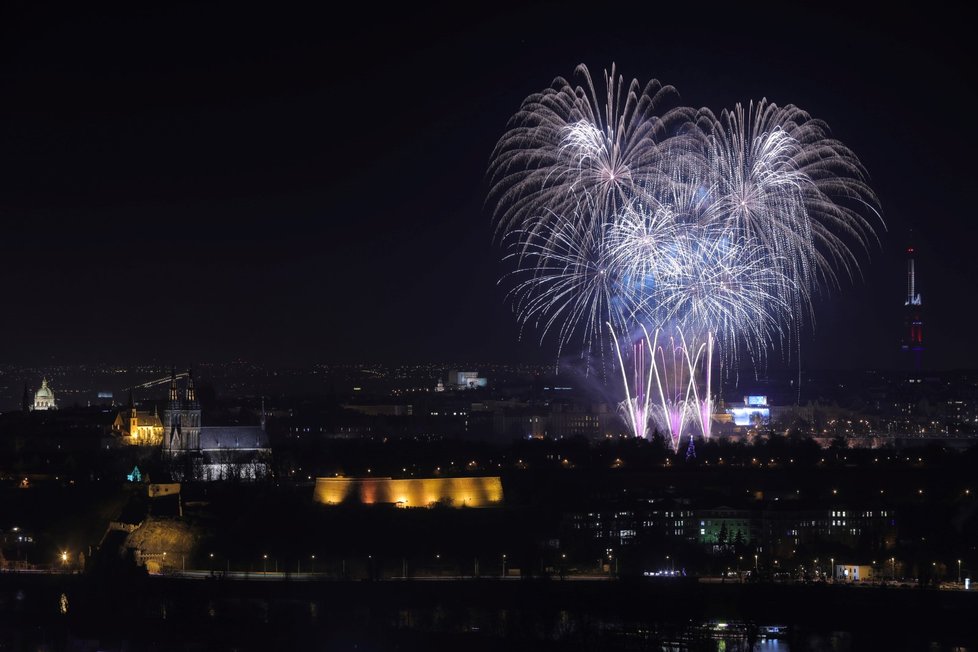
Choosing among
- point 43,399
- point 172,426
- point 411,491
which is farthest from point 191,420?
point 43,399

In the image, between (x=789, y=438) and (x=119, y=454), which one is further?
(x=789, y=438)

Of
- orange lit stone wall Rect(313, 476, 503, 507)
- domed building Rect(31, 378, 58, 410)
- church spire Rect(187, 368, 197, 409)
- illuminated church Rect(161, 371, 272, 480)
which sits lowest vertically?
orange lit stone wall Rect(313, 476, 503, 507)

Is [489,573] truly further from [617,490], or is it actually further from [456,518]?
[617,490]

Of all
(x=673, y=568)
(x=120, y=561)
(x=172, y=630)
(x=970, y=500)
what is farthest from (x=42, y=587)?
(x=970, y=500)

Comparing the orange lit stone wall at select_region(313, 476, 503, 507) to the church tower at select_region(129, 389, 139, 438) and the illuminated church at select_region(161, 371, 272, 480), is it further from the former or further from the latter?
the church tower at select_region(129, 389, 139, 438)

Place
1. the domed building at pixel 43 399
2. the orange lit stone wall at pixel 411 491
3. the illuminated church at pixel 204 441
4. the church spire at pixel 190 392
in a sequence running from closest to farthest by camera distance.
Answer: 1. the orange lit stone wall at pixel 411 491
2. the illuminated church at pixel 204 441
3. the church spire at pixel 190 392
4. the domed building at pixel 43 399

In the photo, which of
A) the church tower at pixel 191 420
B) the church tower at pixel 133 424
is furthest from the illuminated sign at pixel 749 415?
the church tower at pixel 133 424

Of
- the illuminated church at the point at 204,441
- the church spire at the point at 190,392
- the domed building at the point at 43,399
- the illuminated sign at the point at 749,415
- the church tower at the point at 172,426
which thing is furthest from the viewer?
the illuminated sign at the point at 749,415

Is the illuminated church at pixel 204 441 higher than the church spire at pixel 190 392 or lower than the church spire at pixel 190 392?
lower

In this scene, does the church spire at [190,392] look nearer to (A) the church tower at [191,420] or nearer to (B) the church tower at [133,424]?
(A) the church tower at [191,420]

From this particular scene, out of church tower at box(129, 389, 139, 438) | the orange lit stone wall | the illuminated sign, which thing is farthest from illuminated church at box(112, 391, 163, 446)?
the illuminated sign

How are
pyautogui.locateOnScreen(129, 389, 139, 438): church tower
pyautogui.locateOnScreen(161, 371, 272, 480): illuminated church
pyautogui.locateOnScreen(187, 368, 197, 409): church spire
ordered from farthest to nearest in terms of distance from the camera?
pyautogui.locateOnScreen(129, 389, 139, 438): church tower < pyautogui.locateOnScreen(187, 368, 197, 409): church spire < pyautogui.locateOnScreen(161, 371, 272, 480): illuminated church
